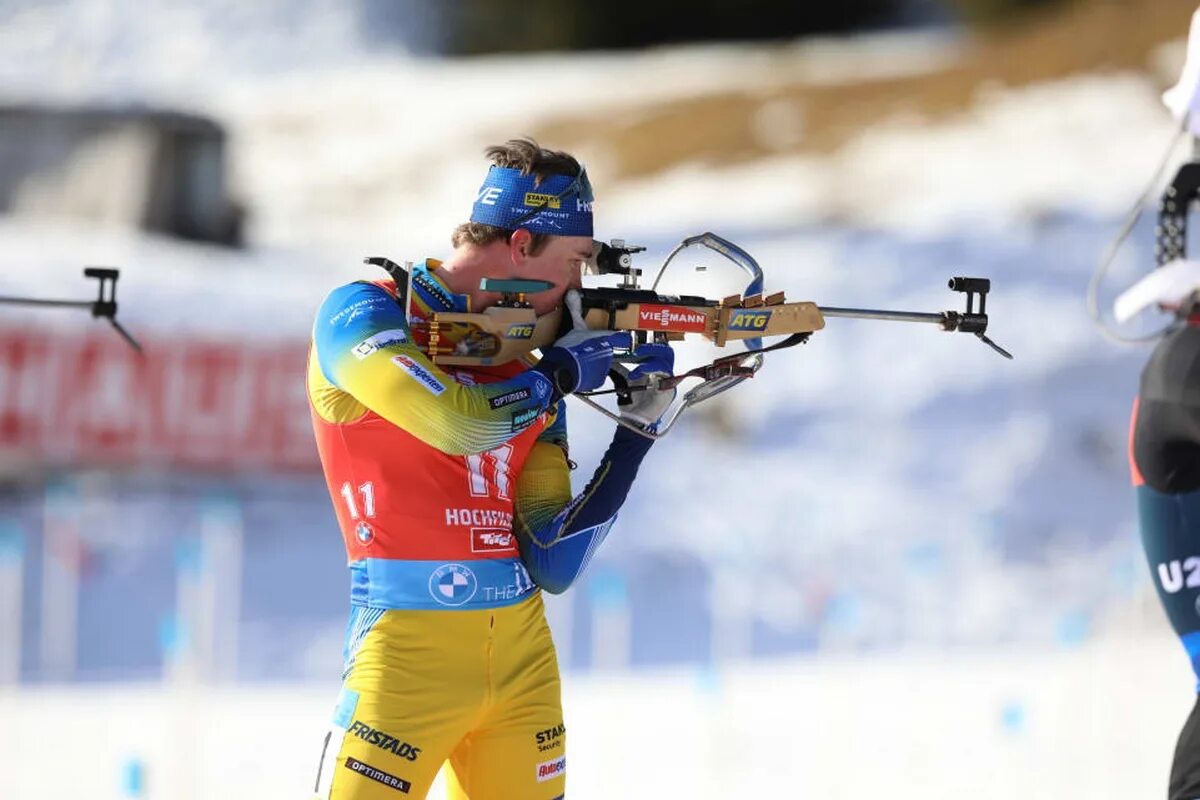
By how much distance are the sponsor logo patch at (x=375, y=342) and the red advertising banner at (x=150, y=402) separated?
26.1 ft

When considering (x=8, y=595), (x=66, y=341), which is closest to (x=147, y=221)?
(x=66, y=341)

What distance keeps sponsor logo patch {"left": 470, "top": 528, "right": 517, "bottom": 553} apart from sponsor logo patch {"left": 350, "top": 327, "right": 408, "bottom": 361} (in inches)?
15.5

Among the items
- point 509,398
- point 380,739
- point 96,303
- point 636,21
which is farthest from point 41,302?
point 636,21

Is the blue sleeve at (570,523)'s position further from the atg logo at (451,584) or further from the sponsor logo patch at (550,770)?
the sponsor logo patch at (550,770)

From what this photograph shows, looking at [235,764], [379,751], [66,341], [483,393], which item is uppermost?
[66,341]

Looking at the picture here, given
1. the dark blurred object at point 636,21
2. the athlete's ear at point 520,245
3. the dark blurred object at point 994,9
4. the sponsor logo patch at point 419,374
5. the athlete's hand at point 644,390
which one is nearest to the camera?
the sponsor logo patch at point 419,374

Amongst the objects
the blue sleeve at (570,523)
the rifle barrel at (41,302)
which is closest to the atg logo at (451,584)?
the blue sleeve at (570,523)

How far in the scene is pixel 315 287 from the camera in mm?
13805

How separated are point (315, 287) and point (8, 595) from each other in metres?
4.68

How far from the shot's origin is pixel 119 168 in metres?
15.0

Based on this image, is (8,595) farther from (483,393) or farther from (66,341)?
(483,393)

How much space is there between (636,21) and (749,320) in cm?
2343

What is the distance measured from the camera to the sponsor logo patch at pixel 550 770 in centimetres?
314

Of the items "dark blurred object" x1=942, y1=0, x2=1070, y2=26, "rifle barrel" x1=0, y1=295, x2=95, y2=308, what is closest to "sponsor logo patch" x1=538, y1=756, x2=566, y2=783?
"rifle barrel" x1=0, y1=295, x2=95, y2=308
